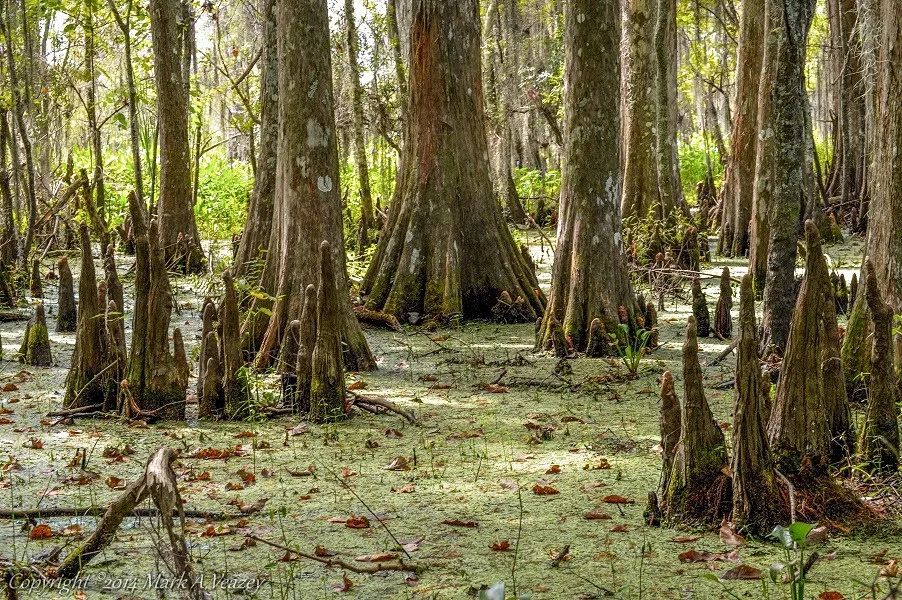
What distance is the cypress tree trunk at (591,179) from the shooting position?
25.1ft

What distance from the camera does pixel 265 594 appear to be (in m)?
3.42

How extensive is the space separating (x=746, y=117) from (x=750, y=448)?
9566 mm

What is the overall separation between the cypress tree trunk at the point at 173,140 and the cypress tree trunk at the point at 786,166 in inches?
278

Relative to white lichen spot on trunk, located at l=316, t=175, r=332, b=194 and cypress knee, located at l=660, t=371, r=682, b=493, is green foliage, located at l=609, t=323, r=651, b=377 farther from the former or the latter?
cypress knee, located at l=660, t=371, r=682, b=493

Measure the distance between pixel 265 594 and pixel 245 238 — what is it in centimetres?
652

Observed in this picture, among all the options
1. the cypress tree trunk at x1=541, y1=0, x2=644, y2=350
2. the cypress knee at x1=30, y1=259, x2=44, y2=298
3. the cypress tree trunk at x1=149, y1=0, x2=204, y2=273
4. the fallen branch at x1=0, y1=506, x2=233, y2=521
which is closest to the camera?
the fallen branch at x1=0, y1=506, x2=233, y2=521

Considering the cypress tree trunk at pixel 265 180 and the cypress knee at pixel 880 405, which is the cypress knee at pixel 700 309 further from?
the cypress tree trunk at pixel 265 180

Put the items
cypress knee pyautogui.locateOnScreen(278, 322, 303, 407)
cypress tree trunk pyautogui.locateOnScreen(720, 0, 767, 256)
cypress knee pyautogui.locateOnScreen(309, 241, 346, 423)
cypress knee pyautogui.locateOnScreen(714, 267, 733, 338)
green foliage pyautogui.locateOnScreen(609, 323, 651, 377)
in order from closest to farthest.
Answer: cypress knee pyautogui.locateOnScreen(309, 241, 346, 423), cypress knee pyautogui.locateOnScreen(278, 322, 303, 407), green foliage pyautogui.locateOnScreen(609, 323, 651, 377), cypress knee pyautogui.locateOnScreen(714, 267, 733, 338), cypress tree trunk pyautogui.locateOnScreen(720, 0, 767, 256)

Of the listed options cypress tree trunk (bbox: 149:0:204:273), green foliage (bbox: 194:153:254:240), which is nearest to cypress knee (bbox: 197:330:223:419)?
cypress tree trunk (bbox: 149:0:204:273)

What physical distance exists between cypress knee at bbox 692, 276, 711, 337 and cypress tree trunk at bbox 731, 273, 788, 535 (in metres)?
3.99

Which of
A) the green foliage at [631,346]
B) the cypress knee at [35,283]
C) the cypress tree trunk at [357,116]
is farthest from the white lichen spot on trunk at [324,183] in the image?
the cypress tree trunk at [357,116]

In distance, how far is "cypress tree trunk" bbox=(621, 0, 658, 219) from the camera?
42.9ft

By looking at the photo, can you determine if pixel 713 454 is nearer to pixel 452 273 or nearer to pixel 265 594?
pixel 265 594

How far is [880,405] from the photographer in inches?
166
